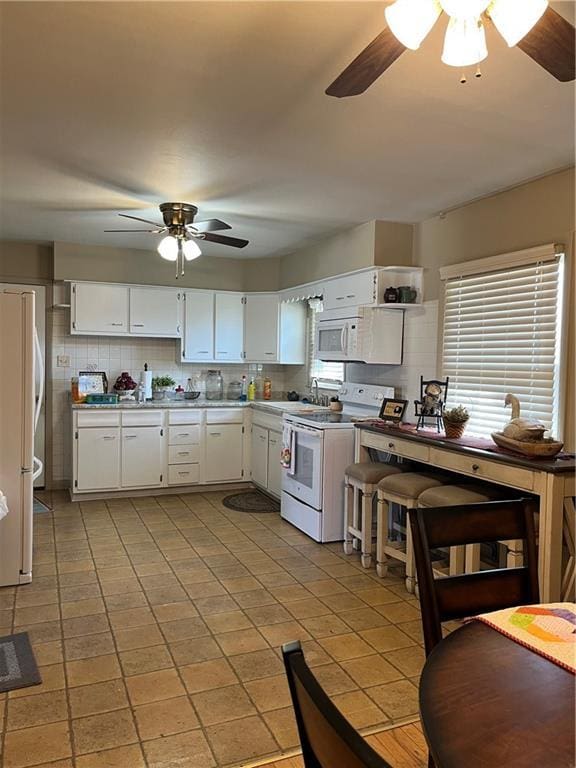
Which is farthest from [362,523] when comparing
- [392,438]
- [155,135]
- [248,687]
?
[155,135]

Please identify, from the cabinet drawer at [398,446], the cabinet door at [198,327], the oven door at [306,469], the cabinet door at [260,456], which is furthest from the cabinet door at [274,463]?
the cabinet drawer at [398,446]

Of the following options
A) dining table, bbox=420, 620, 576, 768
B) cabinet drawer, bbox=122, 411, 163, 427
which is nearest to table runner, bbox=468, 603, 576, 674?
dining table, bbox=420, 620, 576, 768

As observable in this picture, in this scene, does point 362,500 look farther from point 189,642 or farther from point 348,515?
point 189,642

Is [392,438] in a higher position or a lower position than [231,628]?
higher

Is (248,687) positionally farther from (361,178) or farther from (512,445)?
(361,178)

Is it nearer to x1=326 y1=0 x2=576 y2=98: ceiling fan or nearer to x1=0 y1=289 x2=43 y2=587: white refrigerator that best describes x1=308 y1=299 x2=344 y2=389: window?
x1=0 y1=289 x2=43 y2=587: white refrigerator

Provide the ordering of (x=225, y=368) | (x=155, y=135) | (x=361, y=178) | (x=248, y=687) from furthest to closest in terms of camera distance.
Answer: (x=225, y=368) < (x=361, y=178) < (x=155, y=135) < (x=248, y=687)

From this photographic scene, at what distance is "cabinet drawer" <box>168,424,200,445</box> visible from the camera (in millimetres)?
5706

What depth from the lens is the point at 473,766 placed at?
34.5 inches

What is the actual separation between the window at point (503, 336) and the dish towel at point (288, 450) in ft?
4.46

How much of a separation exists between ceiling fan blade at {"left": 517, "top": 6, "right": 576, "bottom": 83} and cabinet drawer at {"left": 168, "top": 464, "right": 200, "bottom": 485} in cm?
484

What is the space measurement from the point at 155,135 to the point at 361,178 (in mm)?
1263

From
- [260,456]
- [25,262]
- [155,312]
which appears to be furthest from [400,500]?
[25,262]

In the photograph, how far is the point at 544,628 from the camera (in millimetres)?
1353
